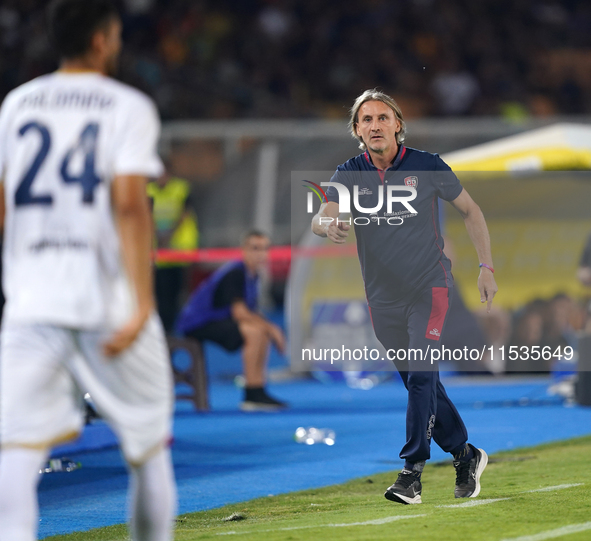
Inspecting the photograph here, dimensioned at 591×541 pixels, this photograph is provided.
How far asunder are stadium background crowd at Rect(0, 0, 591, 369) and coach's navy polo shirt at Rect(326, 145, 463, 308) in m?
12.4

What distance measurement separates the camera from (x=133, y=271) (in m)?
3.30

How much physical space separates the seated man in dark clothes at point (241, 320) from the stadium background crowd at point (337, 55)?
6837 mm

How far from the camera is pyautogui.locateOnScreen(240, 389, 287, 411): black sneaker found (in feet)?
37.6

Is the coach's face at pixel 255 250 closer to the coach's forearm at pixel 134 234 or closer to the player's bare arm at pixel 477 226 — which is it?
the player's bare arm at pixel 477 226

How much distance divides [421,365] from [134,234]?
104 inches

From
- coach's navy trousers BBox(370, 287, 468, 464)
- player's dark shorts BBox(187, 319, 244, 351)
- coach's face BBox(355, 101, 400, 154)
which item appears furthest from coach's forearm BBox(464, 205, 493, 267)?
player's dark shorts BBox(187, 319, 244, 351)

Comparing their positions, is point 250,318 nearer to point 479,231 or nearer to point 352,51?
point 479,231

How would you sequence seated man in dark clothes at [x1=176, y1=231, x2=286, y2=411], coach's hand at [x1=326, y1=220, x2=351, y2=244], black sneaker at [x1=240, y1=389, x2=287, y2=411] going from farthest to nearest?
seated man in dark clothes at [x1=176, y1=231, x2=286, y2=411], black sneaker at [x1=240, y1=389, x2=287, y2=411], coach's hand at [x1=326, y1=220, x2=351, y2=244]

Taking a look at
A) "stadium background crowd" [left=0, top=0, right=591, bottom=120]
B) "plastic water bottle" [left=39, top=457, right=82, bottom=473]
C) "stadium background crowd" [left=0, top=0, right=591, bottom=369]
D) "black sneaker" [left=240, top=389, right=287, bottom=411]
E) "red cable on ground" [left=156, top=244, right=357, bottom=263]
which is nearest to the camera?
"plastic water bottle" [left=39, top=457, right=82, bottom=473]

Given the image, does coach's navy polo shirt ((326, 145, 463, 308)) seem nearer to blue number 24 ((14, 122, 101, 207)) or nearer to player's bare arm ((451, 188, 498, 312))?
player's bare arm ((451, 188, 498, 312))

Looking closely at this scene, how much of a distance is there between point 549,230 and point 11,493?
44.7ft

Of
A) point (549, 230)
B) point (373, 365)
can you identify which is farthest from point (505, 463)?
point (549, 230)

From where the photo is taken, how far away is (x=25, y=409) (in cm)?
334

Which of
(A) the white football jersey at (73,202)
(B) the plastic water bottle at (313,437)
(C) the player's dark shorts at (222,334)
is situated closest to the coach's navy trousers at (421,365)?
(A) the white football jersey at (73,202)
